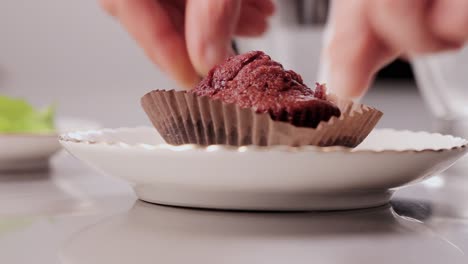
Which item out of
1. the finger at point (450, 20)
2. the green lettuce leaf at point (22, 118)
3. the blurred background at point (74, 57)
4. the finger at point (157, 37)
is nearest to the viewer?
the finger at point (450, 20)

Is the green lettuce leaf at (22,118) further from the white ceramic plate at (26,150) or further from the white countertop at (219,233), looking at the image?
the white countertop at (219,233)

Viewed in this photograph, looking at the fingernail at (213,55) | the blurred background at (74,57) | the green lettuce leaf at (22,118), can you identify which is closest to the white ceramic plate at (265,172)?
the fingernail at (213,55)

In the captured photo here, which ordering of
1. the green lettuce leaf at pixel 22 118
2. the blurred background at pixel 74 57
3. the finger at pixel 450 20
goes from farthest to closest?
the blurred background at pixel 74 57 < the green lettuce leaf at pixel 22 118 < the finger at pixel 450 20

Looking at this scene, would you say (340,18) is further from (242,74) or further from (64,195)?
(64,195)

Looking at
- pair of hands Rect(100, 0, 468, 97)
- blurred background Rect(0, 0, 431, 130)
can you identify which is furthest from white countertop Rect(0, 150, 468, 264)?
blurred background Rect(0, 0, 431, 130)

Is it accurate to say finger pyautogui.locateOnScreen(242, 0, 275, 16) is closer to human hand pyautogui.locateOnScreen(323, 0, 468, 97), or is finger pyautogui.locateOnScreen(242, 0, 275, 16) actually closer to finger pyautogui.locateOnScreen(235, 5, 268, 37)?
finger pyautogui.locateOnScreen(235, 5, 268, 37)

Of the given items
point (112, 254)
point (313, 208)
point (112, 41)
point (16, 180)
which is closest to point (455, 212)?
point (313, 208)

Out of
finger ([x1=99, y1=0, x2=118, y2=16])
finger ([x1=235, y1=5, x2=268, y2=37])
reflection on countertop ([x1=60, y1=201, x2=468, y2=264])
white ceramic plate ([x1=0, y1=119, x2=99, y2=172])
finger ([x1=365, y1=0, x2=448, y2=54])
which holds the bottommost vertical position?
reflection on countertop ([x1=60, y1=201, x2=468, y2=264])
